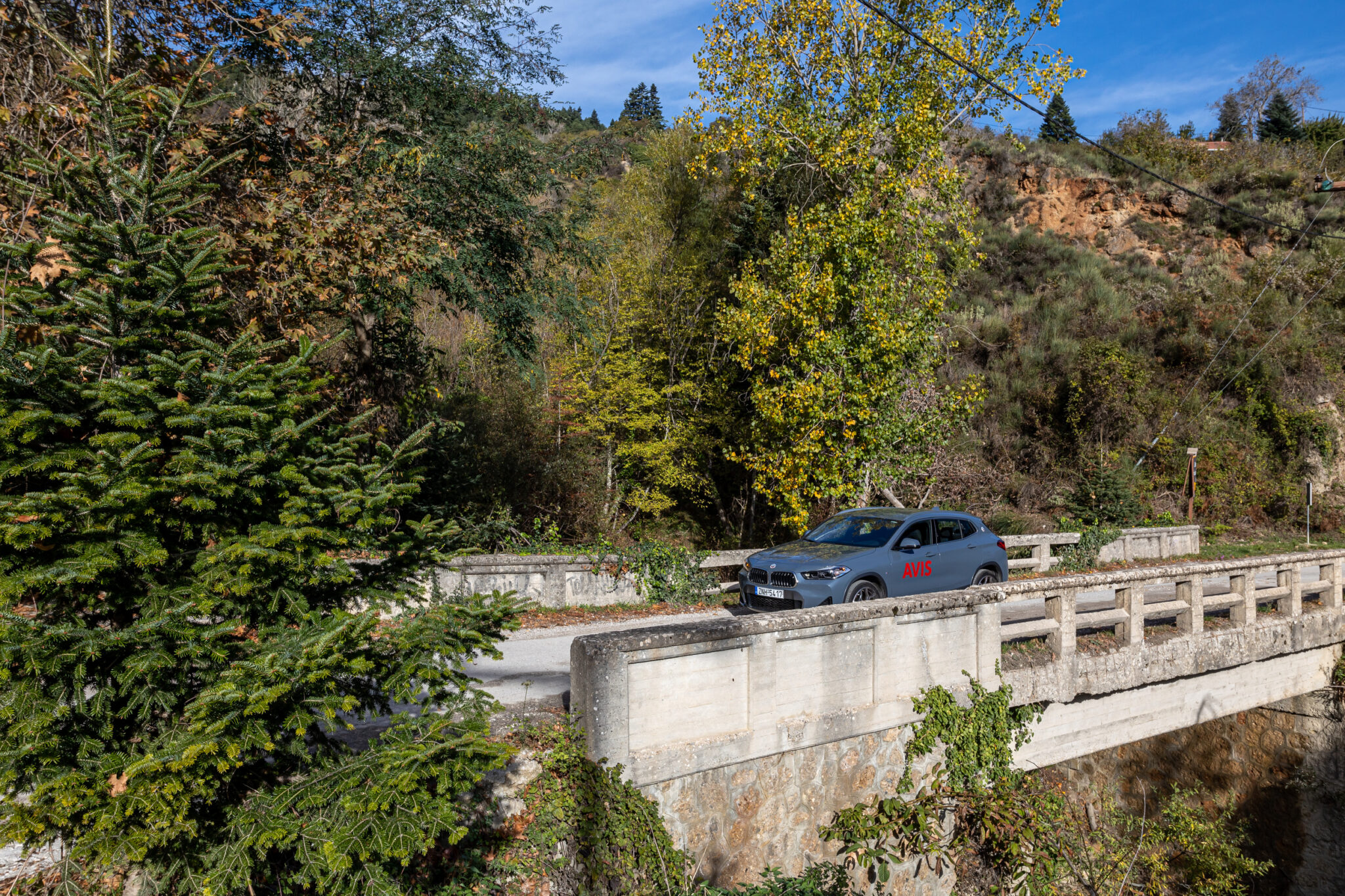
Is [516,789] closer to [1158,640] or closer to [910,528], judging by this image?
[910,528]

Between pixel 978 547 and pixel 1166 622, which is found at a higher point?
pixel 978 547

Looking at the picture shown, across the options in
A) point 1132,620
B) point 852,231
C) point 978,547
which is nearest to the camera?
point 1132,620

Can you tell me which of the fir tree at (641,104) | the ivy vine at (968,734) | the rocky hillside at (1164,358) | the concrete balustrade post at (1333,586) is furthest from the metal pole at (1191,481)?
the fir tree at (641,104)

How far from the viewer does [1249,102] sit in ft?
136

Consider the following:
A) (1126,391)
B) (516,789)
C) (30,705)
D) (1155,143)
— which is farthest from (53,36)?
Result: (1155,143)

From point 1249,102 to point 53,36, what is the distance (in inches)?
2146

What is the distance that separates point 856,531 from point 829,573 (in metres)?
1.33

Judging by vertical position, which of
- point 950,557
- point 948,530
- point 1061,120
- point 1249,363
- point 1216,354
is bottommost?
point 950,557

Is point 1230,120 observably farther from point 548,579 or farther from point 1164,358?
point 548,579

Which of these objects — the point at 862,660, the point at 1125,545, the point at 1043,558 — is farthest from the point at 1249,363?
the point at 862,660

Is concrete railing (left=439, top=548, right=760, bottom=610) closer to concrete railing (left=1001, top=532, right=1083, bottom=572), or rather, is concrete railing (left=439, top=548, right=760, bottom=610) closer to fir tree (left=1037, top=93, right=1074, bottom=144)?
concrete railing (left=1001, top=532, right=1083, bottom=572)

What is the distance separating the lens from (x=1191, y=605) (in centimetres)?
980

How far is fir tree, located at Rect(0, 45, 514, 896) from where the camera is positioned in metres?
3.07

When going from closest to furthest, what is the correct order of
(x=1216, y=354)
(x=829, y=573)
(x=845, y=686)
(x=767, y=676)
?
(x=767, y=676)
(x=845, y=686)
(x=829, y=573)
(x=1216, y=354)
